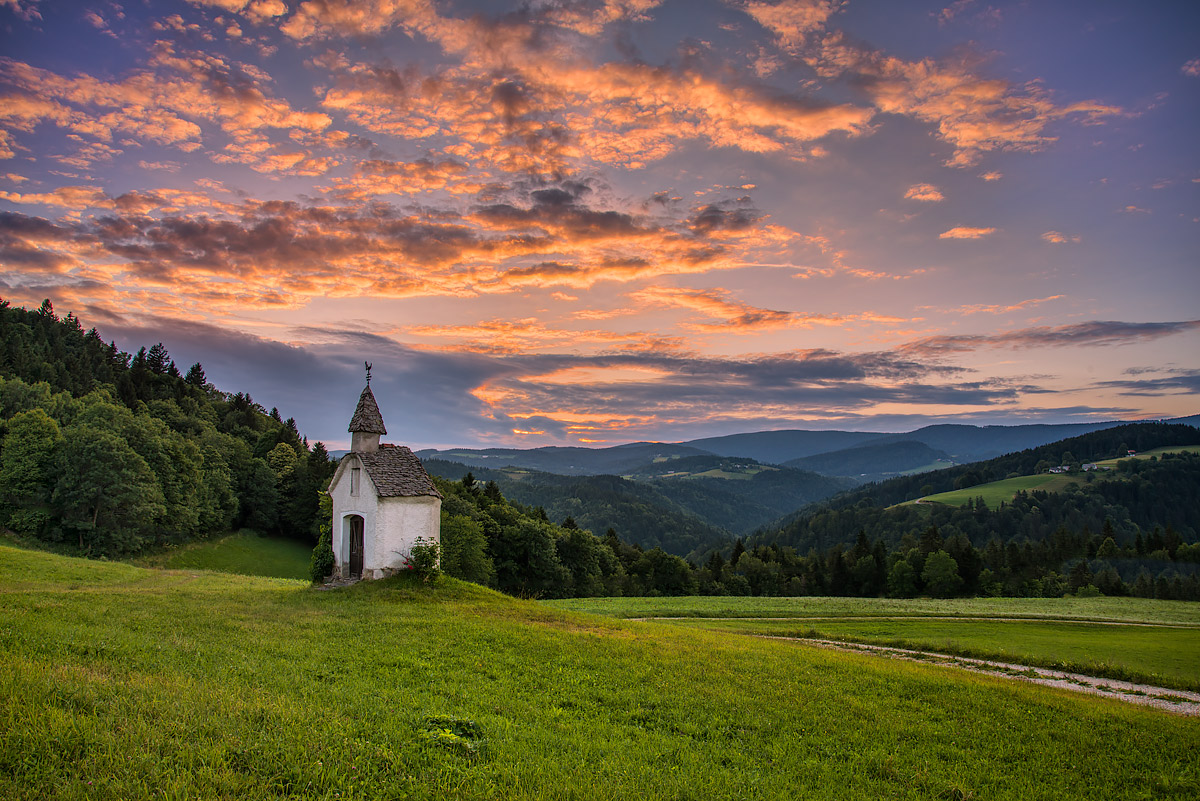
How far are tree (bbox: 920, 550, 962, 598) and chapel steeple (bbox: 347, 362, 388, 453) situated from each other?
246 ft

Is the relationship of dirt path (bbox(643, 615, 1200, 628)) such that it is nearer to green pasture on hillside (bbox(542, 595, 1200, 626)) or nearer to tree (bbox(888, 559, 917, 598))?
green pasture on hillside (bbox(542, 595, 1200, 626))

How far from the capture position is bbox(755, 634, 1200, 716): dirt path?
52.5 ft

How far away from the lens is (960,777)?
29.7 feet

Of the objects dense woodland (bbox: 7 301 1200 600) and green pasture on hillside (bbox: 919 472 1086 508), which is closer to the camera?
dense woodland (bbox: 7 301 1200 600)

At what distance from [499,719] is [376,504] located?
55.0 ft

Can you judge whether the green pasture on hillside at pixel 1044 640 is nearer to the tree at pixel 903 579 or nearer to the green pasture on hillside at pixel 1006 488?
the tree at pixel 903 579

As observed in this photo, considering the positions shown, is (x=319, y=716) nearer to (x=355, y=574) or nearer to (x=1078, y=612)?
(x=355, y=574)

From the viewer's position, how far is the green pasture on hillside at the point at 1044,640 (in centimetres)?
1998

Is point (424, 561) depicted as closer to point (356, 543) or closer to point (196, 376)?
point (356, 543)

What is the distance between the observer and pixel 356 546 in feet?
87.5

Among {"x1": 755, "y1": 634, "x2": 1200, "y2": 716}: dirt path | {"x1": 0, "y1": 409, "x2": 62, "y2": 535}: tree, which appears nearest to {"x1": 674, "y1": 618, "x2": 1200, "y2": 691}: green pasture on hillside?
{"x1": 755, "y1": 634, "x2": 1200, "y2": 716}: dirt path

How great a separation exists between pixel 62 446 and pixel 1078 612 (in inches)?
3186

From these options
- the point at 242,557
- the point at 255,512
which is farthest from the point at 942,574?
the point at 255,512

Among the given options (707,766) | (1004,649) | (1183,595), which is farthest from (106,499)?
(1183,595)
